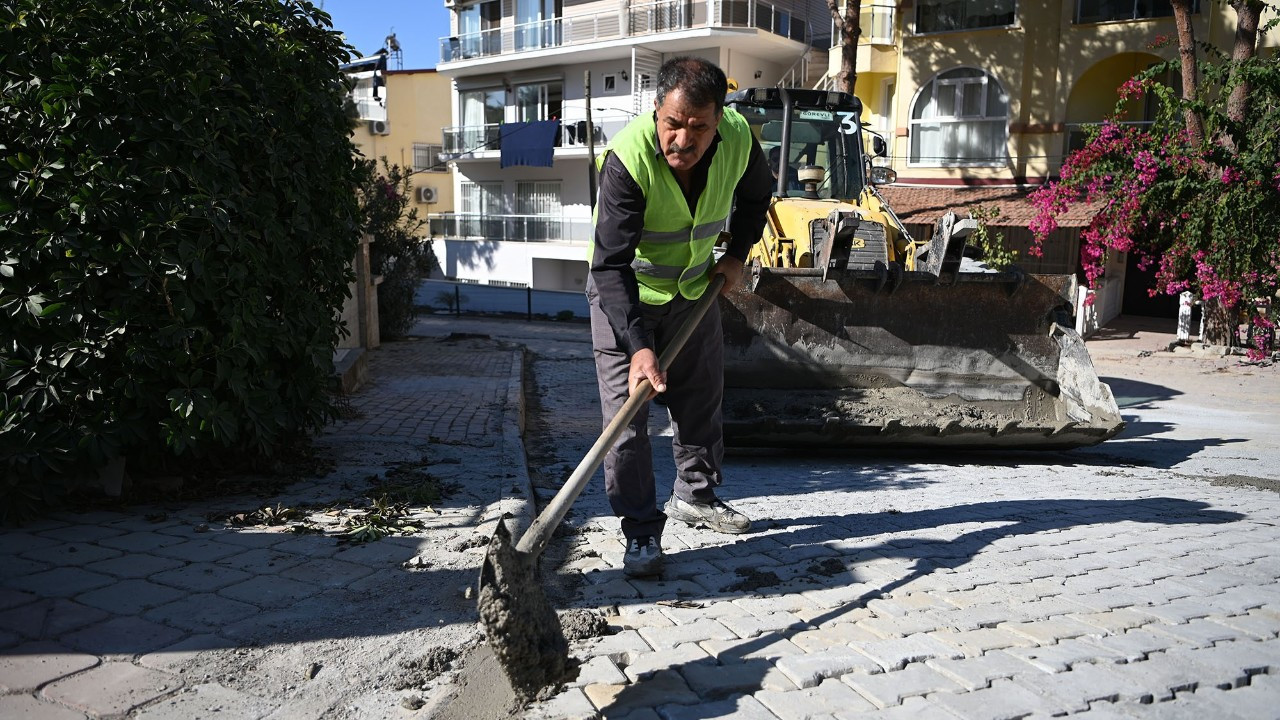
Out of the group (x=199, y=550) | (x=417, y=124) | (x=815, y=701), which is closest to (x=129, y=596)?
(x=199, y=550)

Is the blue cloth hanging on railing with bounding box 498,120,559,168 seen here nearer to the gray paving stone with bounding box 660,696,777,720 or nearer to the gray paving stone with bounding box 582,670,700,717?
the gray paving stone with bounding box 582,670,700,717

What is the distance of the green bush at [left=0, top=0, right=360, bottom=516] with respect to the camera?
12.2 ft

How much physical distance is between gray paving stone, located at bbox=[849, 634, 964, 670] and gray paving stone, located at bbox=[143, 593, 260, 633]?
6.95 feet

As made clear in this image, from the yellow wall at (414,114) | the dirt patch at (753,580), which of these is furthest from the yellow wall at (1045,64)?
the yellow wall at (414,114)

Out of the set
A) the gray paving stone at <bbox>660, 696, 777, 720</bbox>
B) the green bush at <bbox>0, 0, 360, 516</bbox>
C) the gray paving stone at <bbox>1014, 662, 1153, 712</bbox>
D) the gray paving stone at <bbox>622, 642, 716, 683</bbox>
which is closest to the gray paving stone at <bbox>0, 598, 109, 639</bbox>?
the green bush at <bbox>0, 0, 360, 516</bbox>

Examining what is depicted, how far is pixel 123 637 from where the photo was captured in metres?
3.00

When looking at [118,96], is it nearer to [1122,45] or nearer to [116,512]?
[116,512]

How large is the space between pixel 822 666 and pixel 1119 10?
66.0 feet

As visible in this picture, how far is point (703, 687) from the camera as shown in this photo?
2.72 m

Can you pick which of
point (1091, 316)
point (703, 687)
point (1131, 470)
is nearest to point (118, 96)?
point (703, 687)

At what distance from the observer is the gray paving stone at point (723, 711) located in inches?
101

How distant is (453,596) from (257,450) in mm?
1999

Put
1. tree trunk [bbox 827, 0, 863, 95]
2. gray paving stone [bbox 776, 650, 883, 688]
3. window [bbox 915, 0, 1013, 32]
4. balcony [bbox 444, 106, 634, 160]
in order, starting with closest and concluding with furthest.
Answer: gray paving stone [bbox 776, 650, 883, 688]
tree trunk [bbox 827, 0, 863, 95]
window [bbox 915, 0, 1013, 32]
balcony [bbox 444, 106, 634, 160]

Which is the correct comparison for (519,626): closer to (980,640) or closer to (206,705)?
(206,705)
